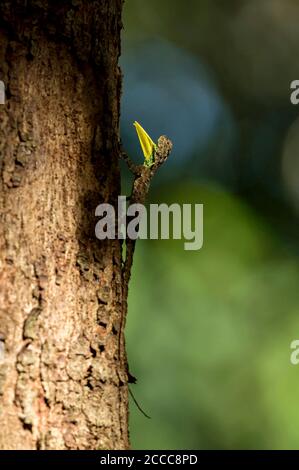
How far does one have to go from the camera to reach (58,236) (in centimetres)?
123

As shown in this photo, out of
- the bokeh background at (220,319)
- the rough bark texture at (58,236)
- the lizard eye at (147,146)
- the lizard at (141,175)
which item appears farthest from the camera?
the bokeh background at (220,319)

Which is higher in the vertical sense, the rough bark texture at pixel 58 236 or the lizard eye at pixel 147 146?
the lizard eye at pixel 147 146

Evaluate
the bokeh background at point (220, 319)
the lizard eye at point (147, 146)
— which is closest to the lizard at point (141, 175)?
the lizard eye at point (147, 146)

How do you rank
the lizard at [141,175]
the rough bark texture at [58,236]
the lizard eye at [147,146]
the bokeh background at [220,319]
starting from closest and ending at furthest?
1. the rough bark texture at [58,236]
2. the lizard at [141,175]
3. the lizard eye at [147,146]
4. the bokeh background at [220,319]

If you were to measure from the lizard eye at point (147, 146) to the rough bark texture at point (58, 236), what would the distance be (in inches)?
9.8

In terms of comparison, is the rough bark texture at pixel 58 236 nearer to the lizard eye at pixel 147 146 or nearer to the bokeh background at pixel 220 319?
the lizard eye at pixel 147 146

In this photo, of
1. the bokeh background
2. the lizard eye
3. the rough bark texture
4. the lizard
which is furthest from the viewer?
the bokeh background

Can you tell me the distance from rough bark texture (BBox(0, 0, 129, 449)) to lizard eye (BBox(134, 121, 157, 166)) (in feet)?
0.82

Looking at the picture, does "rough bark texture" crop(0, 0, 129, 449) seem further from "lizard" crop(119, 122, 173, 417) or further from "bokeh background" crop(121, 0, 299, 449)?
"bokeh background" crop(121, 0, 299, 449)

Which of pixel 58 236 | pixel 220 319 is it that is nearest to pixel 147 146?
pixel 58 236

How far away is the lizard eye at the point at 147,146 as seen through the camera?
1.61 metres

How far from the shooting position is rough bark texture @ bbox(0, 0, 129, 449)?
1.15m

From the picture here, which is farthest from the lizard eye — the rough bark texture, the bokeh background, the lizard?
the bokeh background

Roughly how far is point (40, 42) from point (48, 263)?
447mm
